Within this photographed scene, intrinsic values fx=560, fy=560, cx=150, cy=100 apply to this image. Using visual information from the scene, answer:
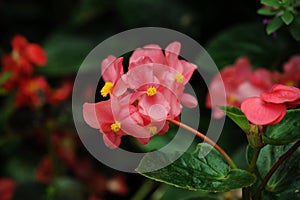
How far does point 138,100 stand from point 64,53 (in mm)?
794

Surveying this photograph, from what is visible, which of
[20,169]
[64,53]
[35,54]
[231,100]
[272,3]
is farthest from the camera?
[64,53]

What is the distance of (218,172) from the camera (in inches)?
26.8

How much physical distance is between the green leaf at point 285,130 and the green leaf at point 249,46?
0.42 metres

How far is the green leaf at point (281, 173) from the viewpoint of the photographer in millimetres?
696

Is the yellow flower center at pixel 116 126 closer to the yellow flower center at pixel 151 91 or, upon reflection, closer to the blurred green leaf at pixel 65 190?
the yellow flower center at pixel 151 91

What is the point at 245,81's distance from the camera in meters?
0.97

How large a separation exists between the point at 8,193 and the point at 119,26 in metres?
0.52

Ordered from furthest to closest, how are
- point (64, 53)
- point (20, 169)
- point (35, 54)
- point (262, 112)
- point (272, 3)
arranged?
1. point (64, 53)
2. point (20, 169)
3. point (35, 54)
4. point (272, 3)
5. point (262, 112)

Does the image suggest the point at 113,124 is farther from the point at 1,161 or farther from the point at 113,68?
the point at 1,161

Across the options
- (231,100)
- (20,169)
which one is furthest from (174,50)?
(20,169)

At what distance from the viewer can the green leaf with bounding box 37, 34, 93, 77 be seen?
52.6 inches

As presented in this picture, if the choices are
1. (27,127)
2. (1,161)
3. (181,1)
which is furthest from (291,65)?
(1,161)

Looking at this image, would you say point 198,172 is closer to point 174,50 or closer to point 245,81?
point 174,50

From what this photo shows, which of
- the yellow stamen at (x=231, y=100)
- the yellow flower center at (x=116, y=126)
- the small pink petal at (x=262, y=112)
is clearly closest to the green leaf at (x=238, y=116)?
the small pink petal at (x=262, y=112)
